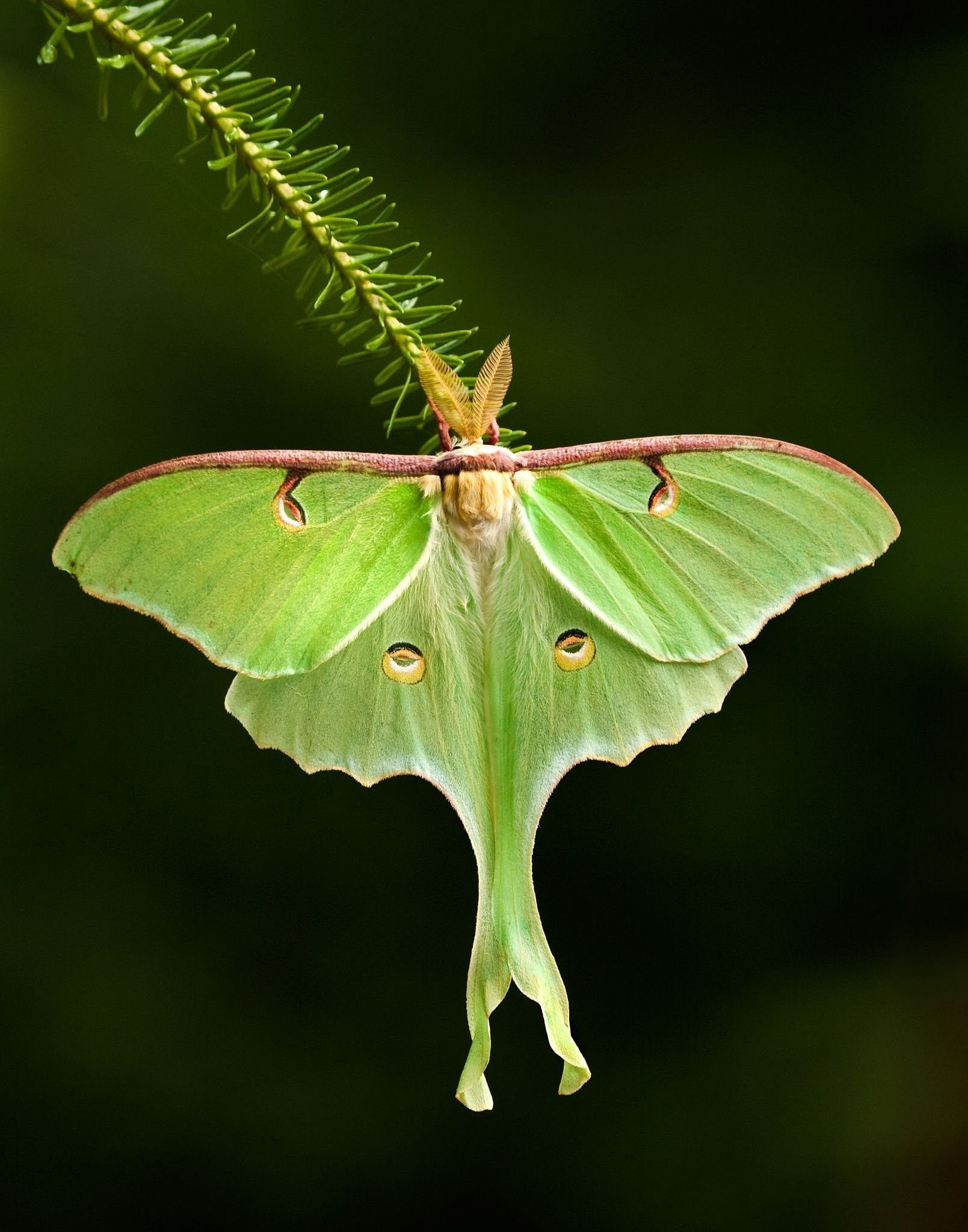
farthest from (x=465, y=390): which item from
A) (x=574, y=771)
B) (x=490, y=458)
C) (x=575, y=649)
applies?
(x=574, y=771)

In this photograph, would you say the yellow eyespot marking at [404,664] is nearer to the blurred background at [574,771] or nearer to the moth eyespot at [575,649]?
the moth eyespot at [575,649]

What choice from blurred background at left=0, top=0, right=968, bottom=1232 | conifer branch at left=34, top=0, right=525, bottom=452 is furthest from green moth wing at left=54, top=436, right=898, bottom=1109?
blurred background at left=0, top=0, right=968, bottom=1232

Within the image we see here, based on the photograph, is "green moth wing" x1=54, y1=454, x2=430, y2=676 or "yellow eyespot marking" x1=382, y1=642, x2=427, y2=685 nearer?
"green moth wing" x1=54, y1=454, x2=430, y2=676

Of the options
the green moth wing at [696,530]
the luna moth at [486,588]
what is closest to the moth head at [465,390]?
the luna moth at [486,588]

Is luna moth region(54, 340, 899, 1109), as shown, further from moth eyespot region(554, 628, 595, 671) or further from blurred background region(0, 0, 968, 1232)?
blurred background region(0, 0, 968, 1232)

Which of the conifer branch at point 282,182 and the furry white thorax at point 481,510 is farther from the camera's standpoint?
the furry white thorax at point 481,510

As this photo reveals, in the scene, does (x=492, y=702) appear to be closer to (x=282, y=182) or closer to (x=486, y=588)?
(x=486, y=588)
